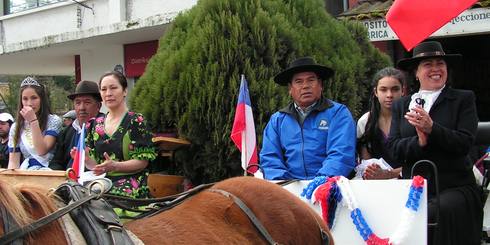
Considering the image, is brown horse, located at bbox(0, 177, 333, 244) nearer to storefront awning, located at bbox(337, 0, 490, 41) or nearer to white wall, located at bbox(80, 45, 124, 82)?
storefront awning, located at bbox(337, 0, 490, 41)

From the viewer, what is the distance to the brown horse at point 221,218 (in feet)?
6.37

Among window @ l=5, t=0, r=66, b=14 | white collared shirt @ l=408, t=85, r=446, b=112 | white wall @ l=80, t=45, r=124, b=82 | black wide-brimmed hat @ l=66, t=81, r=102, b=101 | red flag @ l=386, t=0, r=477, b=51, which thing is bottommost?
white collared shirt @ l=408, t=85, r=446, b=112

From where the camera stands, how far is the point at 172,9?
11.8 m

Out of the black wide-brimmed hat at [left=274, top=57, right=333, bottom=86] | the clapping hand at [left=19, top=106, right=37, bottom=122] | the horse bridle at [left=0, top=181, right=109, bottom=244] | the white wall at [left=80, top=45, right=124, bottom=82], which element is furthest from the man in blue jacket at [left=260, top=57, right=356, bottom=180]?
the white wall at [left=80, top=45, right=124, bottom=82]

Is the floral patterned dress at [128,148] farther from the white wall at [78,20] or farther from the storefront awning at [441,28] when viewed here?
the white wall at [78,20]

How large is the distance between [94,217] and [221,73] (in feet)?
11.4

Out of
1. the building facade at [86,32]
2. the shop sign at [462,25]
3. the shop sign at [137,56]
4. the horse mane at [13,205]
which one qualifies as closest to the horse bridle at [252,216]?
the horse mane at [13,205]

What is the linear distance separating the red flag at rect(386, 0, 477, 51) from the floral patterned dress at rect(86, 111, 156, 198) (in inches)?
86.3

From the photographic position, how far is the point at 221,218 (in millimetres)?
2594

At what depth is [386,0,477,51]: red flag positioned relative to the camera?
14.9ft

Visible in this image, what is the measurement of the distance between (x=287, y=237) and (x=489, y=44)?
859 cm

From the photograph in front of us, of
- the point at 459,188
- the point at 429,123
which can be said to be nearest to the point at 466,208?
the point at 459,188

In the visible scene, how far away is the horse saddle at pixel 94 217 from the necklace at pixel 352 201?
1787 millimetres

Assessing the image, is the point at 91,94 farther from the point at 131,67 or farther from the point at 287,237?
the point at 131,67
